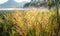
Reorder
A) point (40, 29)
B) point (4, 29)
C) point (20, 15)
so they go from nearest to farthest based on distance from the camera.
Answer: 1. point (40, 29)
2. point (20, 15)
3. point (4, 29)

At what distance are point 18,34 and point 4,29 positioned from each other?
0.81m

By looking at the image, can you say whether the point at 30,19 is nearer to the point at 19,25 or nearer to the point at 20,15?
the point at 19,25

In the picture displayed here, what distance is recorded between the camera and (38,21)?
4113 mm

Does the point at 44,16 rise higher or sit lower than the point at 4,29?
higher

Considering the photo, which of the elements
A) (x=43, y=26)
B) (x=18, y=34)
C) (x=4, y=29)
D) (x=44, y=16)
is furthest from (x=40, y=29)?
(x=4, y=29)

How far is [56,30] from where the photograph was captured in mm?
4402

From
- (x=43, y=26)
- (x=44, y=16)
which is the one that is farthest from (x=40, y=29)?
(x=44, y=16)

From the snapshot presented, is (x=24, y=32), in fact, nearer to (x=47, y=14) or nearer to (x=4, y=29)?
(x=47, y=14)

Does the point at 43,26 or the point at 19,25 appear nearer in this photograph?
the point at 43,26

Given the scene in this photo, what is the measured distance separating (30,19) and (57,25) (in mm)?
593

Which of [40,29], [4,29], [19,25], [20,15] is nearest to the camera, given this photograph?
[40,29]

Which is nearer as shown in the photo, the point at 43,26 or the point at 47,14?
the point at 43,26

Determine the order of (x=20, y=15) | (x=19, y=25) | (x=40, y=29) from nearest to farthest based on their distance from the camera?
(x=40, y=29) < (x=19, y=25) < (x=20, y=15)

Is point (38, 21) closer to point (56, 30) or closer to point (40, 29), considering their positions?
point (40, 29)
